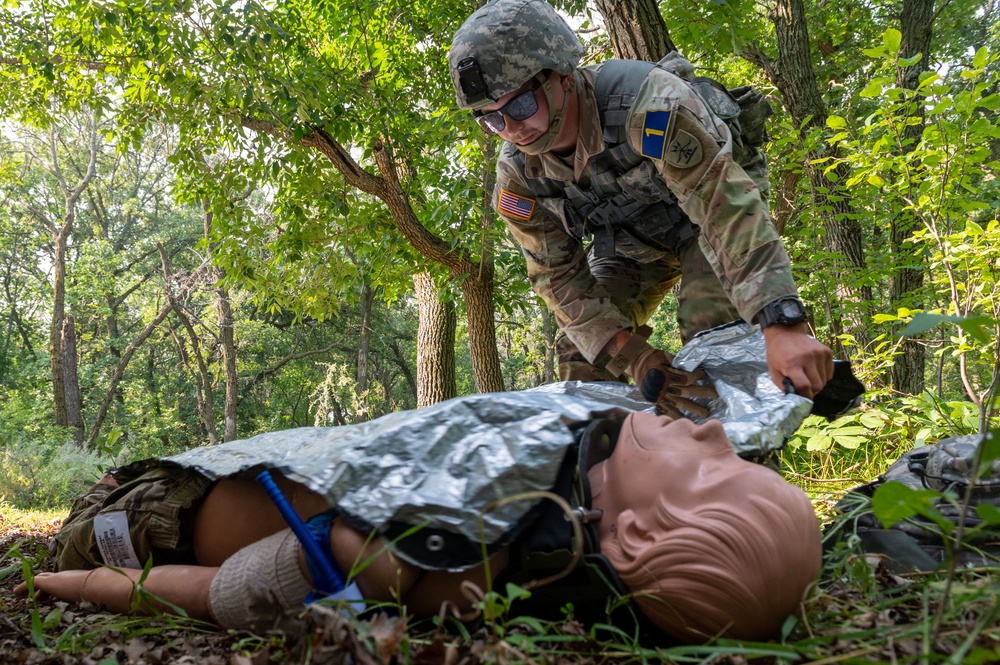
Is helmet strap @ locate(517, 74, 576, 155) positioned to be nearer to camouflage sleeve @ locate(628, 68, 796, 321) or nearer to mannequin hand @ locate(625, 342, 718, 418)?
camouflage sleeve @ locate(628, 68, 796, 321)

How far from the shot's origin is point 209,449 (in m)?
1.87

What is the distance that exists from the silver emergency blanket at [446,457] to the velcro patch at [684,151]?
2.86ft

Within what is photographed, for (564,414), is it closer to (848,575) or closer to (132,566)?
(848,575)

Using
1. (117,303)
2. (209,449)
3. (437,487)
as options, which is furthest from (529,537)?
(117,303)

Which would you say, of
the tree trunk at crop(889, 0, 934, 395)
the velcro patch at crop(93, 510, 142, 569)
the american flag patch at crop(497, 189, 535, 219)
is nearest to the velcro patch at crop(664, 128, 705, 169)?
the american flag patch at crop(497, 189, 535, 219)

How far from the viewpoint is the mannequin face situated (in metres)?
1.29

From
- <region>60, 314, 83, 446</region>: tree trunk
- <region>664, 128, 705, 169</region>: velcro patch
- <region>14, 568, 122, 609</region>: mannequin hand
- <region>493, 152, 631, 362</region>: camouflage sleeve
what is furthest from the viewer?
<region>60, 314, 83, 446</region>: tree trunk

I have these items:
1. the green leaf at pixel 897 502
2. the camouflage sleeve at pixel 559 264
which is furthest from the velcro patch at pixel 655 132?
the green leaf at pixel 897 502

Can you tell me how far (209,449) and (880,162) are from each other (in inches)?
125

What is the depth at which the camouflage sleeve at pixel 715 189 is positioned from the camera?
6.91ft

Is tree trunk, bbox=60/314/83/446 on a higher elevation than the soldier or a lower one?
lower

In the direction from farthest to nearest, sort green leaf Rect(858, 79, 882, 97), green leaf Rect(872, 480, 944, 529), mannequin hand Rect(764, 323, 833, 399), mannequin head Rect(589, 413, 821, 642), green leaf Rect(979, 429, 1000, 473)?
green leaf Rect(858, 79, 882, 97) < mannequin hand Rect(764, 323, 833, 399) < mannequin head Rect(589, 413, 821, 642) < green leaf Rect(872, 480, 944, 529) < green leaf Rect(979, 429, 1000, 473)

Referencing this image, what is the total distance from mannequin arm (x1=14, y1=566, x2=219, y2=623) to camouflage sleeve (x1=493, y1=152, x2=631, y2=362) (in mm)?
1763

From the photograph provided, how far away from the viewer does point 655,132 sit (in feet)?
7.39
